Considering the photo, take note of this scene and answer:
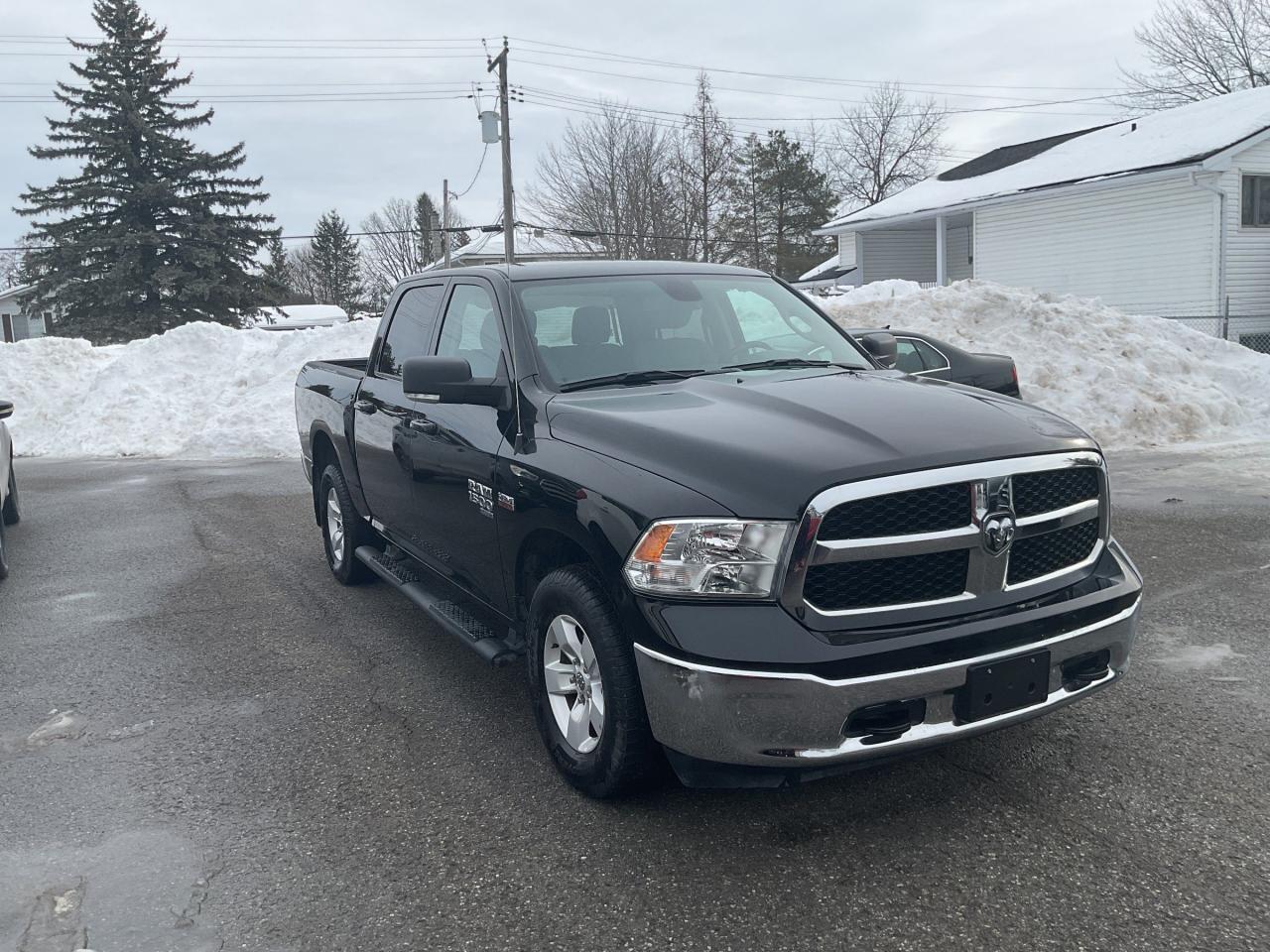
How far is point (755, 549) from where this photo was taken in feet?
10.00

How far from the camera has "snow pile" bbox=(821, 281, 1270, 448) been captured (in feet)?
42.5

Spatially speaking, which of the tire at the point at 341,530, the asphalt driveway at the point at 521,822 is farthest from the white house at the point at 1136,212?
the tire at the point at 341,530

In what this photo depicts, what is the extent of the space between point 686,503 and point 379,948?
148 centimetres

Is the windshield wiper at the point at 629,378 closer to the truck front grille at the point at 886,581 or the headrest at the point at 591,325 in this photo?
the headrest at the point at 591,325

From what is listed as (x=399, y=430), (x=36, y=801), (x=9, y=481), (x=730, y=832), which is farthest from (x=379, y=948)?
(x=9, y=481)

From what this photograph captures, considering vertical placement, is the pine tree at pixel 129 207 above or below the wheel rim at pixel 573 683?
above

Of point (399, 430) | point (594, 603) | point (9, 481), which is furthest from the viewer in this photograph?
point (9, 481)

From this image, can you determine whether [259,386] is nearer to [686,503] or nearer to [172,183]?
[686,503]

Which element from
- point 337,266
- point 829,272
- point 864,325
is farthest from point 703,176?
point 337,266

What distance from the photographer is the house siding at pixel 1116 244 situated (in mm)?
22156

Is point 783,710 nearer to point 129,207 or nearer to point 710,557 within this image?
point 710,557

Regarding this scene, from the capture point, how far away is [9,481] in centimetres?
934

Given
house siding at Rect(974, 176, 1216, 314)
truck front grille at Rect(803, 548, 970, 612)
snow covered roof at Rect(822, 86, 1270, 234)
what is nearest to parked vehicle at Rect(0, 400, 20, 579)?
truck front grille at Rect(803, 548, 970, 612)

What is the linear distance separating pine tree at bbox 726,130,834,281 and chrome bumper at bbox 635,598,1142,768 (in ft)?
142
